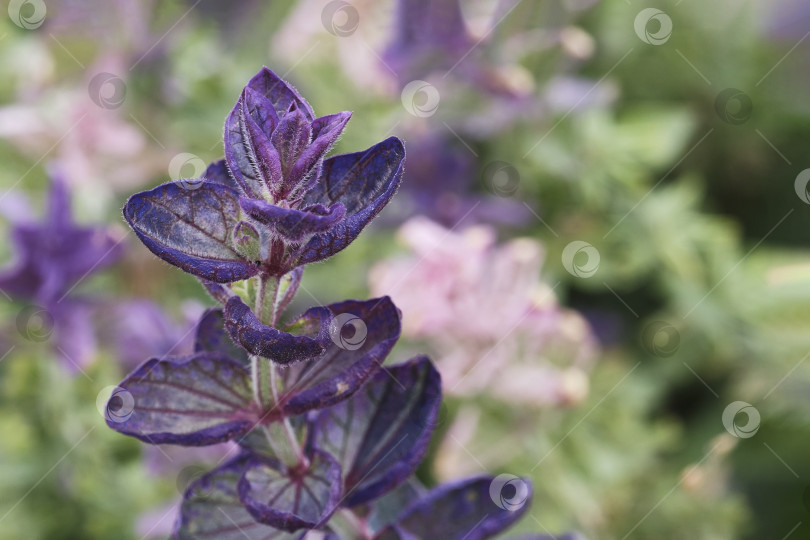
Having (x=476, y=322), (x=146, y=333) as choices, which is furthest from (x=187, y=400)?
(x=476, y=322)

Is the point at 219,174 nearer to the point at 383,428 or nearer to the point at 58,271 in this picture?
the point at 383,428

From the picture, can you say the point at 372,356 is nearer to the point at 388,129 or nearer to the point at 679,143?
the point at 388,129

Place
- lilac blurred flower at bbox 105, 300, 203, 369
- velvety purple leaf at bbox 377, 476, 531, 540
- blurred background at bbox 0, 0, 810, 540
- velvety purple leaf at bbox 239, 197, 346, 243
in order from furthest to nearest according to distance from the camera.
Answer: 1. blurred background at bbox 0, 0, 810, 540
2. lilac blurred flower at bbox 105, 300, 203, 369
3. velvety purple leaf at bbox 377, 476, 531, 540
4. velvety purple leaf at bbox 239, 197, 346, 243

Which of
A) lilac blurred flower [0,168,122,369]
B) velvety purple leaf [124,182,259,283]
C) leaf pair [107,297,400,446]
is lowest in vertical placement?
lilac blurred flower [0,168,122,369]

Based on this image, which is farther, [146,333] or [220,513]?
[146,333]

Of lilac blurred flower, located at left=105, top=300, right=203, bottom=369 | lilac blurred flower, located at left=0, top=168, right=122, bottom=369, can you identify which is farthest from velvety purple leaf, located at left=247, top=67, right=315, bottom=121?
lilac blurred flower, located at left=0, top=168, right=122, bottom=369

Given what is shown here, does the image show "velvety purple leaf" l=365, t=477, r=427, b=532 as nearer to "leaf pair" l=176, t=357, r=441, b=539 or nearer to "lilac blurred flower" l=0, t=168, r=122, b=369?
"leaf pair" l=176, t=357, r=441, b=539

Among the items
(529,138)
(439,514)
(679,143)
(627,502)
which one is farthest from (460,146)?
(439,514)
